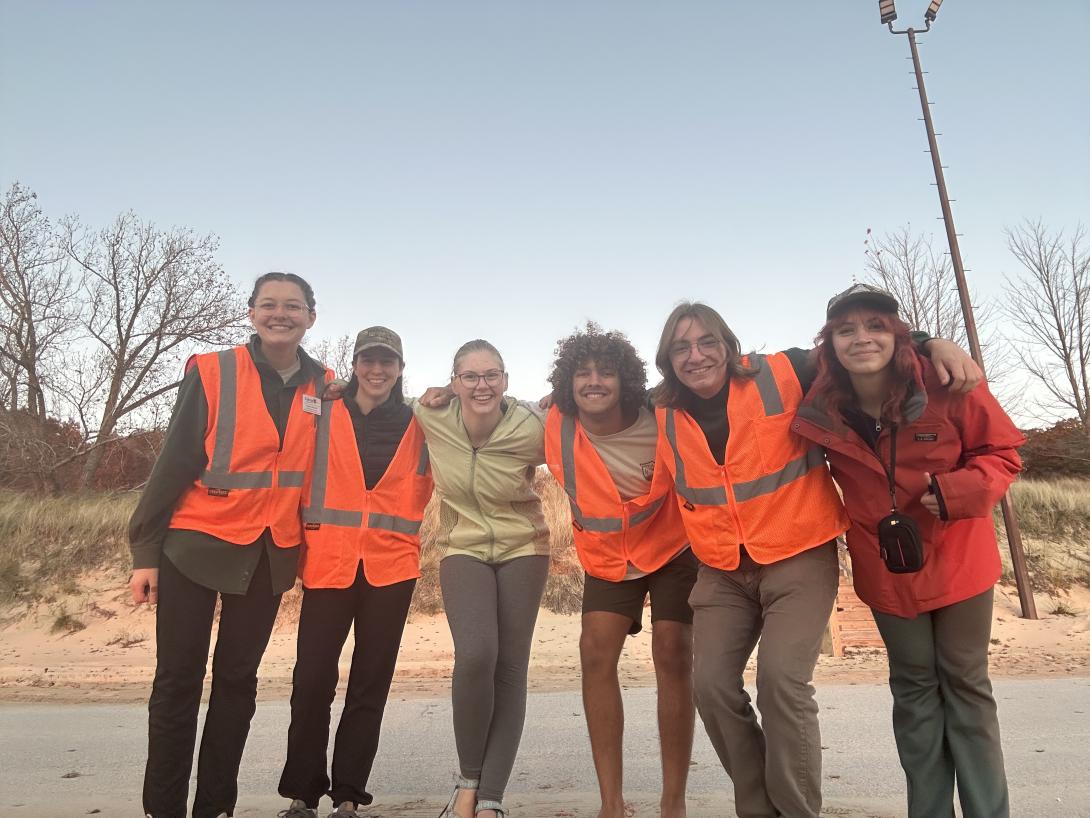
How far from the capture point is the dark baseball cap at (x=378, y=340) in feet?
12.5

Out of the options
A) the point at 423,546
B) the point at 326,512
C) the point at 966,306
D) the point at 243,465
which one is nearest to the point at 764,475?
the point at 326,512

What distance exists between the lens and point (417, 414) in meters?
3.91

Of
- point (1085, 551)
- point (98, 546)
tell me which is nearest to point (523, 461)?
point (98, 546)

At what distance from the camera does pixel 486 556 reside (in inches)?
142

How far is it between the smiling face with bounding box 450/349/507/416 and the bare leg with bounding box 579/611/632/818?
114cm

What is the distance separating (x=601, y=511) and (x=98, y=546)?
12.5 metres

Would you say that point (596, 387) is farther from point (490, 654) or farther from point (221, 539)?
point (221, 539)

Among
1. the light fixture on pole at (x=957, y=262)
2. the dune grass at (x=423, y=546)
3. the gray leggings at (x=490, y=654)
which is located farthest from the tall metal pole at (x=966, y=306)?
the gray leggings at (x=490, y=654)

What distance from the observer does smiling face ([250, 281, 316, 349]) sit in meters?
3.65

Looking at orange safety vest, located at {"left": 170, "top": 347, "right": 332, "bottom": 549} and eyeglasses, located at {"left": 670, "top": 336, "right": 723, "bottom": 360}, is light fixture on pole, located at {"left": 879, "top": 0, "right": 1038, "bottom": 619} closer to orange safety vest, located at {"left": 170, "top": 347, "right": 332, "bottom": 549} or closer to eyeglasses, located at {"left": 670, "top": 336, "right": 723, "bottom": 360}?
eyeglasses, located at {"left": 670, "top": 336, "right": 723, "bottom": 360}

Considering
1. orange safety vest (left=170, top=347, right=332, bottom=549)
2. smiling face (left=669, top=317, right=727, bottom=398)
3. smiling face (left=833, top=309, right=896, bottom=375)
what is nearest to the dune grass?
orange safety vest (left=170, top=347, right=332, bottom=549)

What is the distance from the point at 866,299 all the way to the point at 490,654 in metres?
2.23

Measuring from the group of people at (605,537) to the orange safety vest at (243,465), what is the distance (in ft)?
0.04

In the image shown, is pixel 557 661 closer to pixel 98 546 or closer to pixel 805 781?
pixel 805 781
